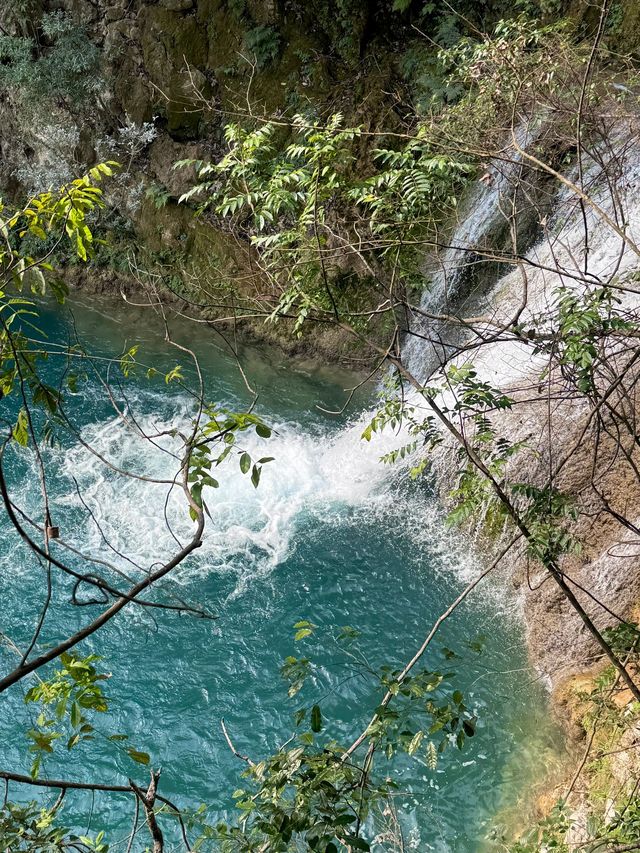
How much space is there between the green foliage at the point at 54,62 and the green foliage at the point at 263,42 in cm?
247

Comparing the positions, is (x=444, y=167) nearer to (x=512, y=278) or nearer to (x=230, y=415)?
(x=230, y=415)

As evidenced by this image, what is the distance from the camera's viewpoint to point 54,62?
1002cm

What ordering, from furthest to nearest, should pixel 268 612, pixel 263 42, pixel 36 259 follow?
pixel 263 42 < pixel 268 612 < pixel 36 259

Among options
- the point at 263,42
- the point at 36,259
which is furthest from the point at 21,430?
the point at 263,42

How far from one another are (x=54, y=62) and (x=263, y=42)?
3.27 m

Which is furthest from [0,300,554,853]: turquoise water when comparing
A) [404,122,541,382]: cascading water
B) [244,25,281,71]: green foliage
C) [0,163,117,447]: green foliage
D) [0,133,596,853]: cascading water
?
[244,25,281,71]: green foliage

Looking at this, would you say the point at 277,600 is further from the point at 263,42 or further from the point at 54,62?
the point at 54,62

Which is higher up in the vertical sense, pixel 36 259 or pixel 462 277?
pixel 462 277

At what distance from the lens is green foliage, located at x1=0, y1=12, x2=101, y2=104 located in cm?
991

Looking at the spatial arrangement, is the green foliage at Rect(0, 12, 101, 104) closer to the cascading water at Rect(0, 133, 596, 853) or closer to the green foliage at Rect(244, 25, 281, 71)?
the green foliage at Rect(244, 25, 281, 71)

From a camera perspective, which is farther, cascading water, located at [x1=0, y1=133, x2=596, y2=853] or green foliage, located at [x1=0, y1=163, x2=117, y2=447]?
cascading water, located at [x1=0, y1=133, x2=596, y2=853]

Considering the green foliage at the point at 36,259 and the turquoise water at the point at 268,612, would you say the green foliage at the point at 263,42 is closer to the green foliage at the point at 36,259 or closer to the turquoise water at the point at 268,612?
the turquoise water at the point at 268,612

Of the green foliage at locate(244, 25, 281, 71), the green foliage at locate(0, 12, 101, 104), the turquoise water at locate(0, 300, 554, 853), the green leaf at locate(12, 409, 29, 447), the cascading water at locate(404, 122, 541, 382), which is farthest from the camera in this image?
the green foliage at locate(0, 12, 101, 104)

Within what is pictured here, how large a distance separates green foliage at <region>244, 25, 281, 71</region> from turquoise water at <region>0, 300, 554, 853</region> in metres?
5.05
